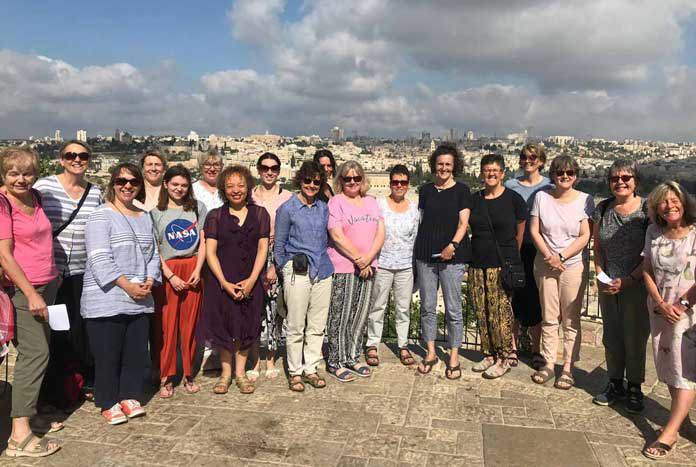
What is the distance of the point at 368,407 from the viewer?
373 cm

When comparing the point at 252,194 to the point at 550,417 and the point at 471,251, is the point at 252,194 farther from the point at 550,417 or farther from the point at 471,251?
the point at 550,417

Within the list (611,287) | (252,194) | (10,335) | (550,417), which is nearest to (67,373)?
(10,335)

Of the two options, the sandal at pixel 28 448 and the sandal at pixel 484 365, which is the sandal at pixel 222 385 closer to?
the sandal at pixel 28 448

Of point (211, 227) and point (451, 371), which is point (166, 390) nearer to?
point (211, 227)

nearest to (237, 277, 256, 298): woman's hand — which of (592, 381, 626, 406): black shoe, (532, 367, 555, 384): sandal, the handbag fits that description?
the handbag

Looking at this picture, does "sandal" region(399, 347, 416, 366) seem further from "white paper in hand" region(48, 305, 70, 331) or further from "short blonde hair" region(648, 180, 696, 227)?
"white paper in hand" region(48, 305, 70, 331)

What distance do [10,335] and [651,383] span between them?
481 centimetres

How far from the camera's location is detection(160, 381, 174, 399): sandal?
12.7 feet

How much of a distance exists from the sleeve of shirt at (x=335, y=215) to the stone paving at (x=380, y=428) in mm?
1316

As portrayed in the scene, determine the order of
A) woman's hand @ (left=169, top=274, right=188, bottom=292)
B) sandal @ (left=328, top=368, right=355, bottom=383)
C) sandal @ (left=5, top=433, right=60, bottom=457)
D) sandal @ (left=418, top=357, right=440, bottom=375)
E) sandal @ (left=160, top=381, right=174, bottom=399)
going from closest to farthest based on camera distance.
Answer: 1. sandal @ (left=5, top=433, right=60, bottom=457)
2. woman's hand @ (left=169, top=274, right=188, bottom=292)
3. sandal @ (left=160, top=381, right=174, bottom=399)
4. sandal @ (left=328, top=368, right=355, bottom=383)
5. sandal @ (left=418, top=357, right=440, bottom=375)

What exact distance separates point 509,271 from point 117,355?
3.02 meters

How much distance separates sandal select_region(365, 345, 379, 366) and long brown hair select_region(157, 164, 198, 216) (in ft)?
6.56

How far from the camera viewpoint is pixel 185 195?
390 centimetres

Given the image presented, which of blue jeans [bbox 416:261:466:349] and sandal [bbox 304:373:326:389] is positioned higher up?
blue jeans [bbox 416:261:466:349]
